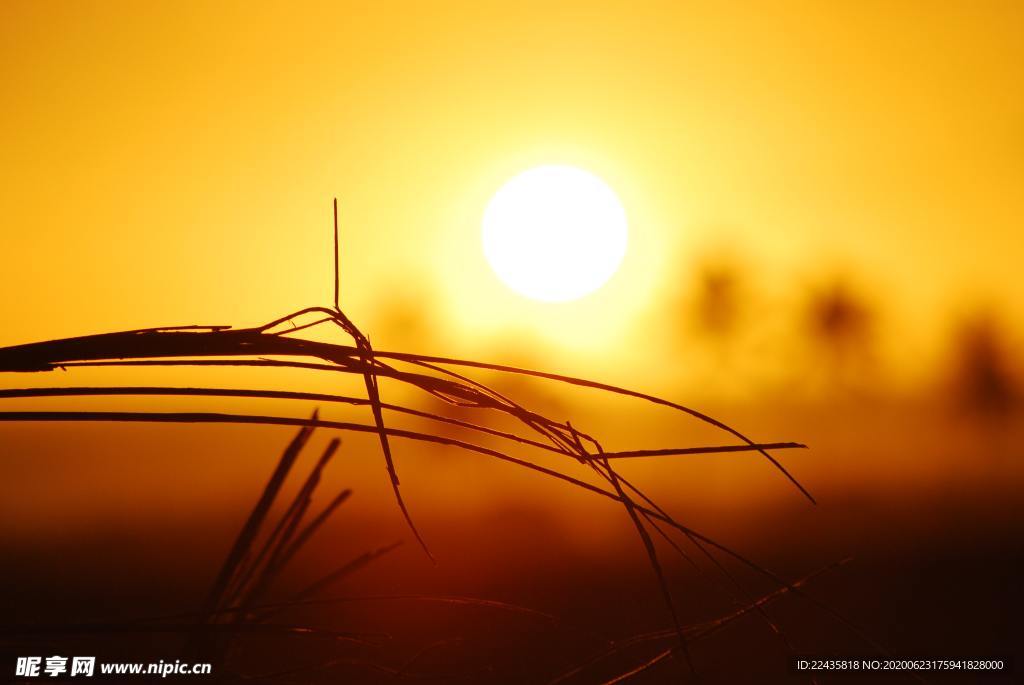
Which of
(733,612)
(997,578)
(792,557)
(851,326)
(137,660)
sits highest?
(851,326)

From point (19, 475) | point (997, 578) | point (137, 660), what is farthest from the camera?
point (19, 475)

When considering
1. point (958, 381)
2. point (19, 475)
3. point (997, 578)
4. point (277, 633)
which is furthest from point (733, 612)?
point (19, 475)

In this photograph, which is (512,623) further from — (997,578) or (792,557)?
(792,557)

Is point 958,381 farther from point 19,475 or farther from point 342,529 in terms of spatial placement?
point 19,475

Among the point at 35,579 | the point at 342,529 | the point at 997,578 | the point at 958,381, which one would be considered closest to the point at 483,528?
the point at 342,529

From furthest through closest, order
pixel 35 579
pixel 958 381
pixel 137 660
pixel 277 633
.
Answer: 1. pixel 958 381
2. pixel 35 579
3. pixel 137 660
4. pixel 277 633

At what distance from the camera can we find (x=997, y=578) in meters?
17.9

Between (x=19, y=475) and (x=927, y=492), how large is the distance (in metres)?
48.7

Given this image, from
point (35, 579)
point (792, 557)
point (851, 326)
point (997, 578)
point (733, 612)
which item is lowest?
point (733, 612)

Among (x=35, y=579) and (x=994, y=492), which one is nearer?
(x=35, y=579)

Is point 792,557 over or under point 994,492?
under

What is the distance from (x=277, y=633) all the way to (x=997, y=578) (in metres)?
20.5

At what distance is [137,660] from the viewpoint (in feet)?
2.91

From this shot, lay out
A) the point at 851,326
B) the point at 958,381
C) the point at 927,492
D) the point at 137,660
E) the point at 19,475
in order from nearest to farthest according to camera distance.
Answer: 1. the point at 137,660
2. the point at 851,326
3. the point at 958,381
4. the point at 927,492
5. the point at 19,475
